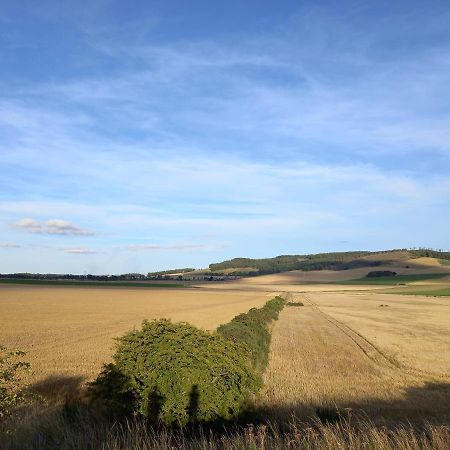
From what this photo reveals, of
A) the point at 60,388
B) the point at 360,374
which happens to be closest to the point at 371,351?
the point at 360,374

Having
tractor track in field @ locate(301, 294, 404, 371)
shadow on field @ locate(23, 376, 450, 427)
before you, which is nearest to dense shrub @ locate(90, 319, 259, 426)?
shadow on field @ locate(23, 376, 450, 427)

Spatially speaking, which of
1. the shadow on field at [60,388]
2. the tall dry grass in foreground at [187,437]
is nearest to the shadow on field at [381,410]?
the tall dry grass in foreground at [187,437]

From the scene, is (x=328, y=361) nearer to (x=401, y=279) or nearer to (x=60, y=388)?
(x=60, y=388)

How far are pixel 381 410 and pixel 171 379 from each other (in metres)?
7.92

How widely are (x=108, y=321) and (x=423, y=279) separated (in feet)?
506

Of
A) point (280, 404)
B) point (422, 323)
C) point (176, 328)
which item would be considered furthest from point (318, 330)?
point (176, 328)

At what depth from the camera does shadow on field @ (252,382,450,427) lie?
13.2m

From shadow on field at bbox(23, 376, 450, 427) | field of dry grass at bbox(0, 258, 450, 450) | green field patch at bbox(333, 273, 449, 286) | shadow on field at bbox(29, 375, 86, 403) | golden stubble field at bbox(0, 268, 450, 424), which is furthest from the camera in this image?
green field patch at bbox(333, 273, 449, 286)

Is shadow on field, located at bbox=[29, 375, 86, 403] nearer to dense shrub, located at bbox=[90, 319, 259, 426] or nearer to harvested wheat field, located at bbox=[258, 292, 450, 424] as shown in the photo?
dense shrub, located at bbox=[90, 319, 259, 426]

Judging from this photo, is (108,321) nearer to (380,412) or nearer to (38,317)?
(38,317)

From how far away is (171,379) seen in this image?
10125mm

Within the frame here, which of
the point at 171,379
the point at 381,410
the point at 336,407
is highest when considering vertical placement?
the point at 171,379

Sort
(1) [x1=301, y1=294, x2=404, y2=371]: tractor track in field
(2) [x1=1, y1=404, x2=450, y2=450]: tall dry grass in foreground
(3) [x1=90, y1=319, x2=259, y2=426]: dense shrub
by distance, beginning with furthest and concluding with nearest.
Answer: (1) [x1=301, y1=294, x2=404, y2=371]: tractor track in field → (3) [x1=90, y1=319, x2=259, y2=426]: dense shrub → (2) [x1=1, y1=404, x2=450, y2=450]: tall dry grass in foreground

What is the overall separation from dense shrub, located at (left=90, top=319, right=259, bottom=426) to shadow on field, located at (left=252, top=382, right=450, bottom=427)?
97.8 inches
